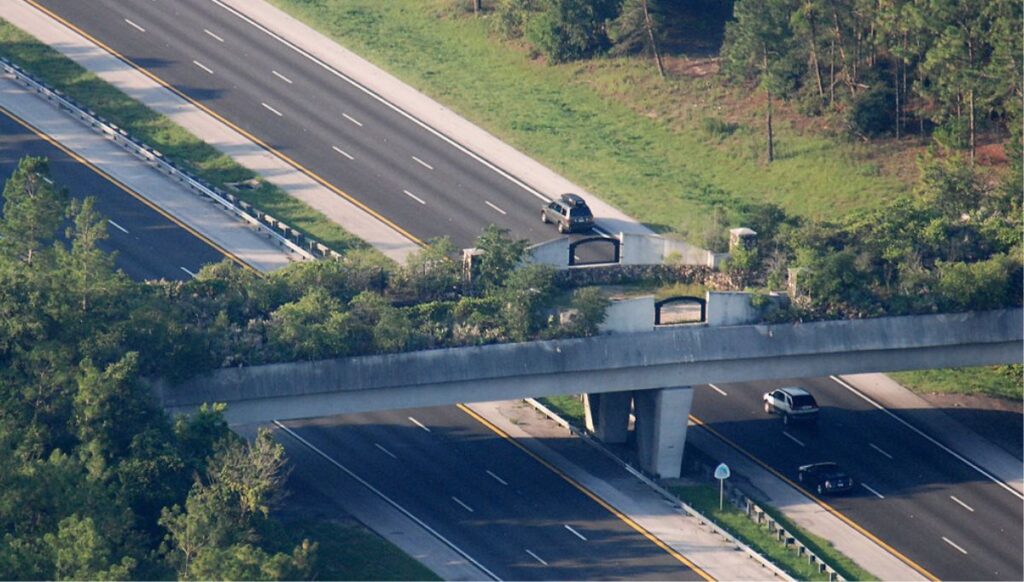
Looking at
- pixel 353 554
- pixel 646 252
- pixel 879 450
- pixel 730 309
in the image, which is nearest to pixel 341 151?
pixel 646 252

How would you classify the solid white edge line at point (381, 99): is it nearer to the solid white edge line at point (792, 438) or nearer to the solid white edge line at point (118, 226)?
the solid white edge line at point (118, 226)

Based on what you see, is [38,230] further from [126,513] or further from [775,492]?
[775,492]

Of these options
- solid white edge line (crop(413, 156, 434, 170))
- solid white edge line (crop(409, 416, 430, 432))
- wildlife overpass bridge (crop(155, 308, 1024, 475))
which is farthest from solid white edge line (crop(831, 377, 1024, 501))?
solid white edge line (crop(413, 156, 434, 170))

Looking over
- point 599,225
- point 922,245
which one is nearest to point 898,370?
point 922,245

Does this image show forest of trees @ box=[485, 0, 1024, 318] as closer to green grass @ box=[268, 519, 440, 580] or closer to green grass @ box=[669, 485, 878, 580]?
green grass @ box=[669, 485, 878, 580]

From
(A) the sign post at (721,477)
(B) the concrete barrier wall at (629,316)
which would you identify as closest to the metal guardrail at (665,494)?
(A) the sign post at (721,477)

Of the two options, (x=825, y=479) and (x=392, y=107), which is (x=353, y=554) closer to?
(x=825, y=479)

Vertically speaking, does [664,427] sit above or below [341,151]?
below
